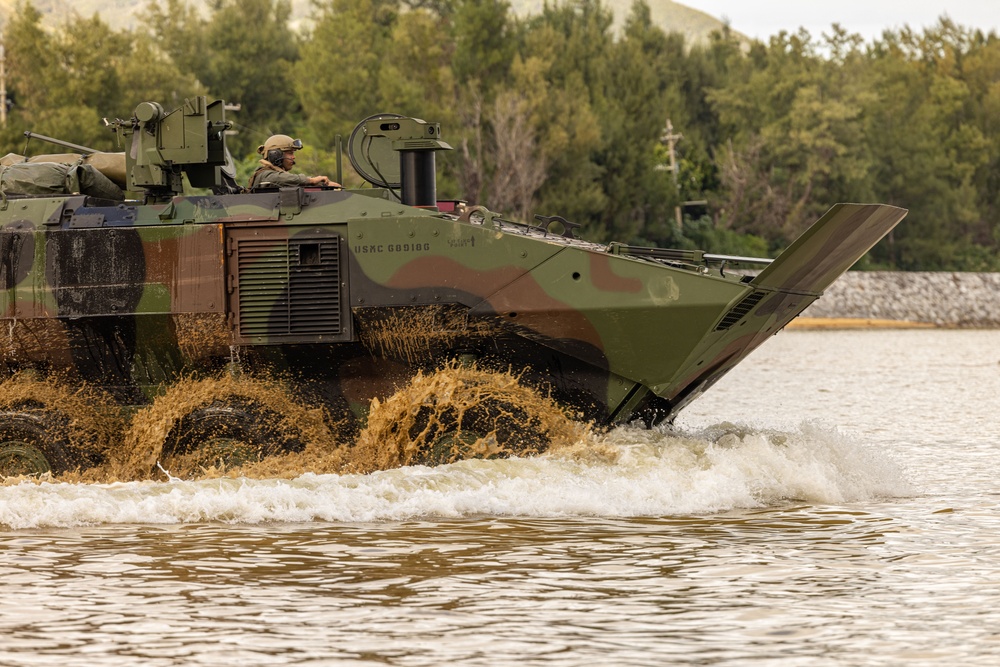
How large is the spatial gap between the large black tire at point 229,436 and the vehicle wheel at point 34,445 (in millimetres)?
814

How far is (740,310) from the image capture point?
441 inches

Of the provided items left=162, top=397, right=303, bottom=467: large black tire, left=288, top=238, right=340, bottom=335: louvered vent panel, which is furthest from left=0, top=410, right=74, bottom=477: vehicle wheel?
left=288, top=238, right=340, bottom=335: louvered vent panel

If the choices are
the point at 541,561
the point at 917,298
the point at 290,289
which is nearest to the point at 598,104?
the point at 917,298

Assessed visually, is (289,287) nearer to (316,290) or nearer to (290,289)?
(290,289)

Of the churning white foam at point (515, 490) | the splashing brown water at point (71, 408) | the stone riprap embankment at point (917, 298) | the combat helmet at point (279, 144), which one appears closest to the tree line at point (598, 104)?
the stone riprap embankment at point (917, 298)

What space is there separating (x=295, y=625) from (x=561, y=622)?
4.20 ft

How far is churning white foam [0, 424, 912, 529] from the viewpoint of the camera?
34.8 feet

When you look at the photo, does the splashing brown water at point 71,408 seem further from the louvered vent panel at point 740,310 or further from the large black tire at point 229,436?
the louvered vent panel at point 740,310

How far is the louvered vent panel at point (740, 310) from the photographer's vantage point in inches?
436

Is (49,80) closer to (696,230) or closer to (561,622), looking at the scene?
(696,230)

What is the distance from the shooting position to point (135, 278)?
1181 cm

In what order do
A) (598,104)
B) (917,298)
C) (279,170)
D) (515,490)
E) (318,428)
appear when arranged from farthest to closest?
(917,298) < (598,104) < (279,170) < (318,428) < (515,490)

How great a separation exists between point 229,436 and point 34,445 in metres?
1.55

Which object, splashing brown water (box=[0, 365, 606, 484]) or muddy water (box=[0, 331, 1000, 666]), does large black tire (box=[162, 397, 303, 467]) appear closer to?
splashing brown water (box=[0, 365, 606, 484])
